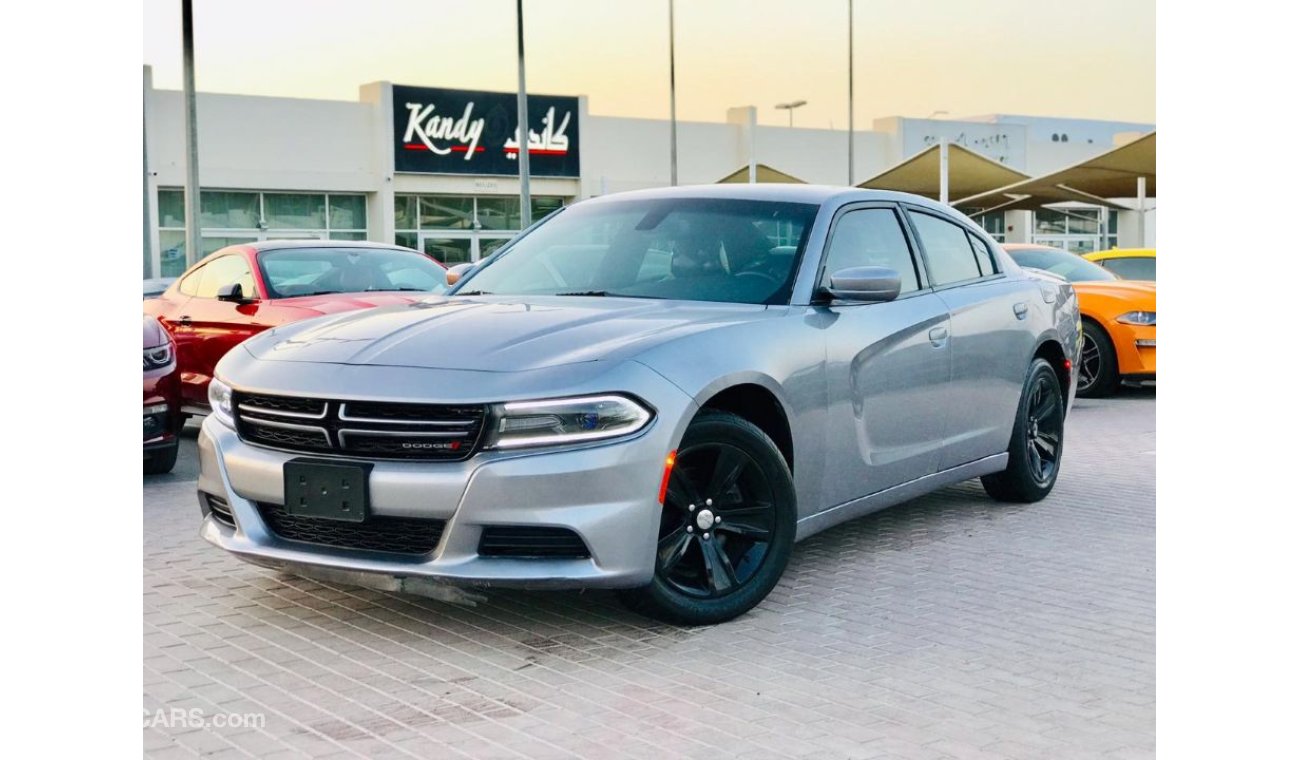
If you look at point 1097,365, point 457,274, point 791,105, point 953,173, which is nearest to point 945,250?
point 457,274

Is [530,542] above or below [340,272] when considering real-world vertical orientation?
below

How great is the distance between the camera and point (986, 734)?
3984 millimetres

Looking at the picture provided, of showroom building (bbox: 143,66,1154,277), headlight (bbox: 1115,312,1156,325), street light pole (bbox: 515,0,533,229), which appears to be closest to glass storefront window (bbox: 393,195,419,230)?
showroom building (bbox: 143,66,1154,277)

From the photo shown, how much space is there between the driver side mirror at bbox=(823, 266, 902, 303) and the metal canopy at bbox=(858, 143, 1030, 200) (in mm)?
27618

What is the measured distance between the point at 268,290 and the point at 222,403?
5012 mm

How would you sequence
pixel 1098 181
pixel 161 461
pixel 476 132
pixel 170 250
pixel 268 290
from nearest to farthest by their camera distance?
pixel 161 461 → pixel 268 290 → pixel 1098 181 → pixel 170 250 → pixel 476 132

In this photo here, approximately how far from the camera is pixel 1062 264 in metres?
14.9

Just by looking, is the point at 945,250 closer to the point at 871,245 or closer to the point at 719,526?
the point at 871,245

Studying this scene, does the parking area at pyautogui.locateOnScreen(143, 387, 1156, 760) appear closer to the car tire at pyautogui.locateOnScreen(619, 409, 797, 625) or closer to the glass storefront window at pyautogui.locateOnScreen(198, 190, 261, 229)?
the car tire at pyautogui.locateOnScreen(619, 409, 797, 625)

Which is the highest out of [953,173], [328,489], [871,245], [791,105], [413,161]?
[791,105]

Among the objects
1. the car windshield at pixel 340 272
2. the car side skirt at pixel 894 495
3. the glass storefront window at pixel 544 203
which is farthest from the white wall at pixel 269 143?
the car side skirt at pixel 894 495

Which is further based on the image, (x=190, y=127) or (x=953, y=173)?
(x=953, y=173)

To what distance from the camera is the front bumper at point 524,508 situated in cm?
452

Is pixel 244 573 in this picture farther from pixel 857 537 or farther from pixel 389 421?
pixel 857 537
